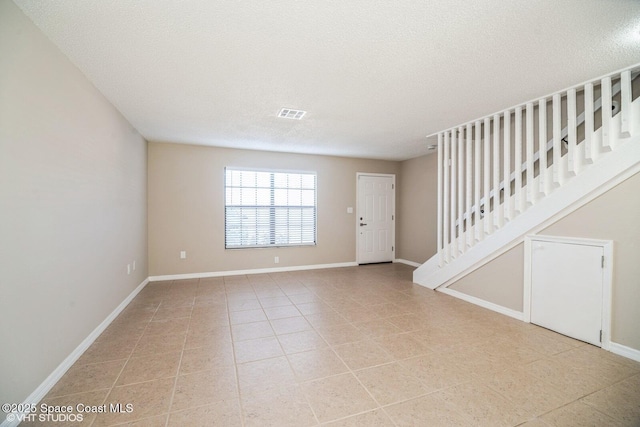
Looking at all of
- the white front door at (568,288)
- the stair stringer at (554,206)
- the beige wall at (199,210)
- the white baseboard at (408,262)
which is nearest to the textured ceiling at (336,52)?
the stair stringer at (554,206)

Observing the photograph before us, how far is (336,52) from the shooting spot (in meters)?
2.12

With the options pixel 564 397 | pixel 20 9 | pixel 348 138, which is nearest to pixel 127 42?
pixel 20 9

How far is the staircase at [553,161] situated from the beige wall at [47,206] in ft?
14.4

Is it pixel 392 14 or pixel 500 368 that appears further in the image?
pixel 500 368

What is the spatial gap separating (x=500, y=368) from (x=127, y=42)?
381 centimetres

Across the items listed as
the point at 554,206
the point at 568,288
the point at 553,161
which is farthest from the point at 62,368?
the point at 553,161

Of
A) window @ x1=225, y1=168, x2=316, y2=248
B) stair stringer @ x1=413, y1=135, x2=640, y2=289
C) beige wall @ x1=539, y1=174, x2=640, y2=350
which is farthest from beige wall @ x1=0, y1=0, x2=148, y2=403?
beige wall @ x1=539, y1=174, x2=640, y2=350

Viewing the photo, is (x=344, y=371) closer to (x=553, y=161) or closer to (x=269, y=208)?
(x=553, y=161)

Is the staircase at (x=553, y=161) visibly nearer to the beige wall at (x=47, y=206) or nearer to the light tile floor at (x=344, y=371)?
the light tile floor at (x=344, y=371)

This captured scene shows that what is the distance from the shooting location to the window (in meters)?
5.43

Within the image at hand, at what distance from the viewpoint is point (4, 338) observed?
156 cm

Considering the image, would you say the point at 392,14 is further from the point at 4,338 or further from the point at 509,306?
the point at 509,306

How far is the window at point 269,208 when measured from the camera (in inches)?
214

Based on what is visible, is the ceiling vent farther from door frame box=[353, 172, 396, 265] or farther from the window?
door frame box=[353, 172, 396, 265]
